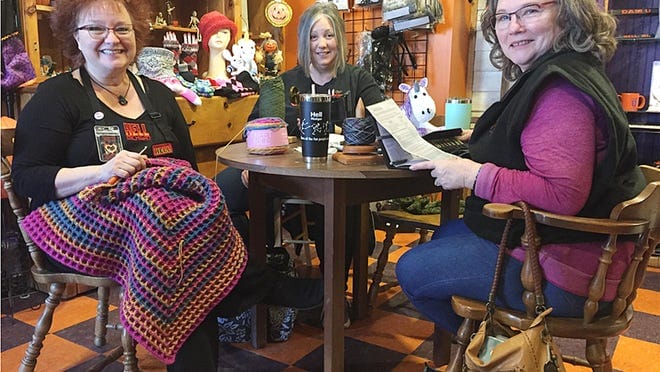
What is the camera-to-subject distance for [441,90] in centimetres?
344

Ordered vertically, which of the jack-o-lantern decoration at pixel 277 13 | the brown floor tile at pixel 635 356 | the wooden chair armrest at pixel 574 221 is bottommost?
the brown floor tile at pixel 635 356

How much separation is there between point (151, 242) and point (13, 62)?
1.42 m

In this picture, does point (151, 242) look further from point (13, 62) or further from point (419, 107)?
point (13, 62)

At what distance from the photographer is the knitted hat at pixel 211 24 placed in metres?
3.18

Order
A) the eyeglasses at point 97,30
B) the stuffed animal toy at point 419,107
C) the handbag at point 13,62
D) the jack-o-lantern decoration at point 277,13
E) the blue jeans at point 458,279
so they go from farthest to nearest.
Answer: the jack-o-lantern decoration at point 277,13 < the handbag at point 13,62 < the stuffed animal toy at point 419,107 < the eyeglasses at point 97,30 < the blue jeans at point 458,279

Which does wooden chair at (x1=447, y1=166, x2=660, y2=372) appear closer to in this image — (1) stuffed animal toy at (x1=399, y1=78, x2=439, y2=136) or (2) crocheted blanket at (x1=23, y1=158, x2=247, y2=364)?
(2) crocheted blanket at (x1=23, y1=158, x2=247, y2=364)

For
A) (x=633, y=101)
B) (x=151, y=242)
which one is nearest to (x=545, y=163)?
(x=151, y=242)

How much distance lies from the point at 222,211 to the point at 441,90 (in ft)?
7.58

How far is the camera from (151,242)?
52.3 inches

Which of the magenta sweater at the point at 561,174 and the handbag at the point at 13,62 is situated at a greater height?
the handbag at the point at 13,62

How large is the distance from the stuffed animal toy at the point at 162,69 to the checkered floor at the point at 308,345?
1106 mm

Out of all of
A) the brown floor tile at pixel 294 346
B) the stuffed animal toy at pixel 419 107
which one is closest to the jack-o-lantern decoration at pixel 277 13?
the stuffed animal toy at pixel 419 107

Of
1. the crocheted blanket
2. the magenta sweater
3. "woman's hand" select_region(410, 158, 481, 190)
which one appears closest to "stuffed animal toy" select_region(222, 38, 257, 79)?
the crocheted blanket

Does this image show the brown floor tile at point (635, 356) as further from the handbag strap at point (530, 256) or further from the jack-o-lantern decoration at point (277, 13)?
the jack-o-lantern decoration at point (277, 13)
